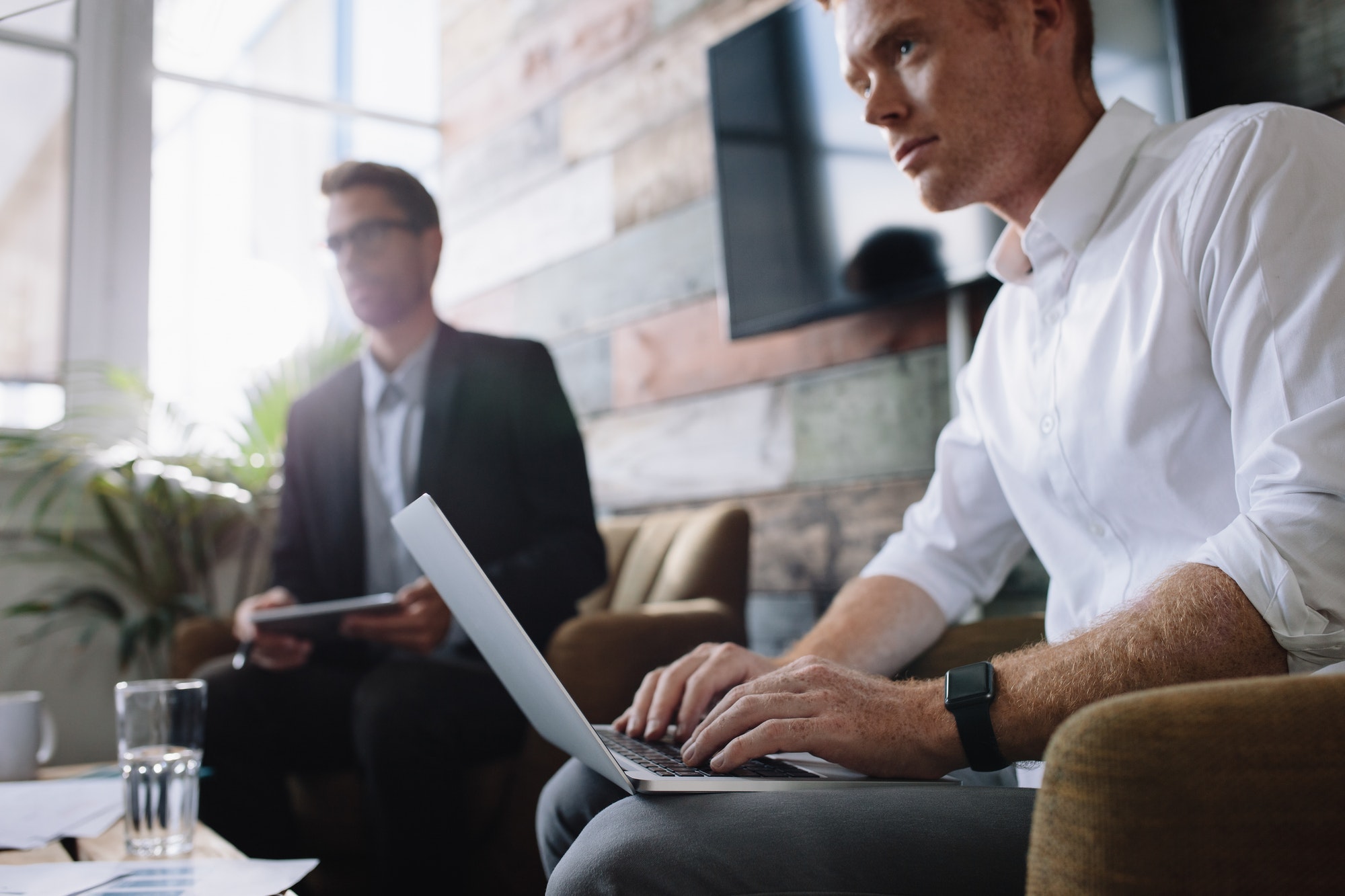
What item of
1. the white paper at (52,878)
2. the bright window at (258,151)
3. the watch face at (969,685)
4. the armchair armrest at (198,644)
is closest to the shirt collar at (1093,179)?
the watch face at (969,685)

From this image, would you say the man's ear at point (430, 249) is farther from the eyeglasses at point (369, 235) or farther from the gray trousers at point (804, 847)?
the gray trousers at point (804, 847)

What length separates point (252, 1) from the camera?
3.52 meters

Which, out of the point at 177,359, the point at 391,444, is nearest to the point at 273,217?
the point at 177,359

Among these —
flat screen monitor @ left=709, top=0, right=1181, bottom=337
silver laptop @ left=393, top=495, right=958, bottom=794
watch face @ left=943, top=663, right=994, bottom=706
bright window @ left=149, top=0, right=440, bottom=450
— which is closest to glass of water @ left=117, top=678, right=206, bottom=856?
silver laptop @ left=393, top=495, right=958, bottom=794

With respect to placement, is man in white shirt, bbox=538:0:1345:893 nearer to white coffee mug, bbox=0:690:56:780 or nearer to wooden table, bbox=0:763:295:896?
wooden table, bbox=0:763:295:896

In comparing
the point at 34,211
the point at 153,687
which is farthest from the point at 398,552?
the point at 34,211

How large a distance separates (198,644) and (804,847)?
170cm

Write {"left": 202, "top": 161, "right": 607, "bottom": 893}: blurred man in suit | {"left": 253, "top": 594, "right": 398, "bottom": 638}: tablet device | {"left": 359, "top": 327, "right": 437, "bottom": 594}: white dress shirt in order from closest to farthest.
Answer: {"left": 253, "top": 594, "right": 398, "bottom": 638}: tablet device → {"left": 202, "top": 161, "right": 607, "bottom": 893}: blurred man in suit → {"left": 359, "top": 327, "right": 437, "bottom": 594}: white dress shirt

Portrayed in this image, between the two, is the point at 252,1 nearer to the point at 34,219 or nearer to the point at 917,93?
the point at 34,219

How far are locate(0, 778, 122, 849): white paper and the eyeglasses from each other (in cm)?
108

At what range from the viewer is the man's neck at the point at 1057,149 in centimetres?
110

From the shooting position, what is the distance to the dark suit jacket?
5.54ft

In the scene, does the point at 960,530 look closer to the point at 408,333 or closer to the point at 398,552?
the point at 398,552

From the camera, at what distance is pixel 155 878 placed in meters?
0.78
